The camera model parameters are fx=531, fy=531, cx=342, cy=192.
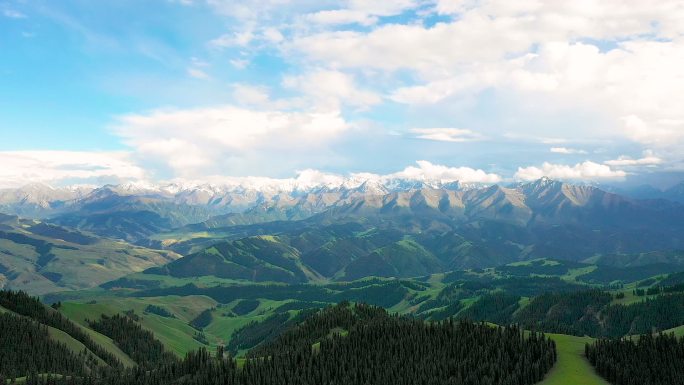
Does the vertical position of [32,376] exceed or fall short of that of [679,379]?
it falls short

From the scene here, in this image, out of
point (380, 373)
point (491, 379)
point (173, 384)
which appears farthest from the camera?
point (173, 384)

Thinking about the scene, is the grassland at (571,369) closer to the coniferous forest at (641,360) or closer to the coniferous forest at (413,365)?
the coniferous forest at (641,360)

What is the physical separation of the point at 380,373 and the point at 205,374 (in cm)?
6266

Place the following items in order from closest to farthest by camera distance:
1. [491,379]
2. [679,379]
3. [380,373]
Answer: [679,379] < [491,379] < [380,373]

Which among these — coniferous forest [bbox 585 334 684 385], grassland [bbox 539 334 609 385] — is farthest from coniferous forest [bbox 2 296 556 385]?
coniferous forest [bbox 585 334 684 385]

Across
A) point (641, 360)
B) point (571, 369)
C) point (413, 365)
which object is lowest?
point (413, 365)

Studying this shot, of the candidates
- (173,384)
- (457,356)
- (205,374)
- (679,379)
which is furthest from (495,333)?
(173,384)

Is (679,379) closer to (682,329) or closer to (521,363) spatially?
(521,363)

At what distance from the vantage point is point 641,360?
155500mm

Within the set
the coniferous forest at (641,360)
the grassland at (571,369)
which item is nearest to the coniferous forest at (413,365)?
the grassland at (571,369)

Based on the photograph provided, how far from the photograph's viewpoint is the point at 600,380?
474ft

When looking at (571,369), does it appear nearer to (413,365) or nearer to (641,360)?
(641,360)

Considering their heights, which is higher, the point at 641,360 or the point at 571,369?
the point at 641,360

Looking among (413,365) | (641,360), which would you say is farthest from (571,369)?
(413,365)
